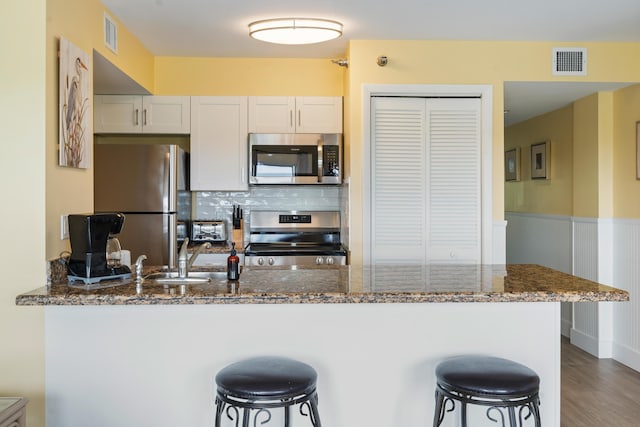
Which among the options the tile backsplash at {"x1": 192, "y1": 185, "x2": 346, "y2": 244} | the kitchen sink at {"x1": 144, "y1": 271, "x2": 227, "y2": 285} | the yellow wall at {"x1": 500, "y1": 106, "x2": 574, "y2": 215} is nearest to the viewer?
the kitchen sink at {"x1": 144, "y1": 271, "x2": 227, "y2": 285}

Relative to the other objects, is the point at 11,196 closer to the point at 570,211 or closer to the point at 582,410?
the point at 582,410

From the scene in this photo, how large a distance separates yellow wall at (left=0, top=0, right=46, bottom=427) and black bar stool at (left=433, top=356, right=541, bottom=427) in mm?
1765

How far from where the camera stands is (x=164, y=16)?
138 inches

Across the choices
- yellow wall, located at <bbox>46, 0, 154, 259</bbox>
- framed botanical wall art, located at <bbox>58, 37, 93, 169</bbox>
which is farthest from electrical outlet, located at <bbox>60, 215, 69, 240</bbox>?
framed botanical wall art, located at <bbox>58, 37, 93, 169</bbox>

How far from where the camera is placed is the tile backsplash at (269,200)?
4883mm

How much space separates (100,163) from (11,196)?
5.49 ft

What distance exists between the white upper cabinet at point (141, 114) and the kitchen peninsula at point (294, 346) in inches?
94.0

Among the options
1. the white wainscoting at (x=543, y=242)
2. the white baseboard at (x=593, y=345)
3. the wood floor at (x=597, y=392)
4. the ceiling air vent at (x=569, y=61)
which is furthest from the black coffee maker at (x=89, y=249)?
the white wainscoting at (x=543, y=242)

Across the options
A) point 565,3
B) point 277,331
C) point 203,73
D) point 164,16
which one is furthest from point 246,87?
point 277,331

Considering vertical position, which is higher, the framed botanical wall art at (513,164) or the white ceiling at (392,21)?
the white ceiling at (392,21)

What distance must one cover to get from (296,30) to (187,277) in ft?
5.57

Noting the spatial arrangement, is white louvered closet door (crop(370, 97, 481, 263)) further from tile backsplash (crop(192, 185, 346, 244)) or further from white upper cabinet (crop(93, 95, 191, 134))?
white upper cabinet (crop(93, 95, 191, 134))

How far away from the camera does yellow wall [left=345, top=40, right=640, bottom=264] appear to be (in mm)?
3990

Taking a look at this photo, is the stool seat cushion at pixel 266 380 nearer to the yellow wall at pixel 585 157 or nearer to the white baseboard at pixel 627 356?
the white baseboard at pixel 627 356
